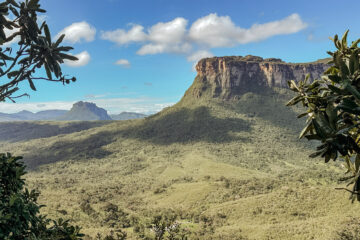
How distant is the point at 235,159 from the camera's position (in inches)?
3696

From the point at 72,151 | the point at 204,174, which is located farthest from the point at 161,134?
the point at 204,174

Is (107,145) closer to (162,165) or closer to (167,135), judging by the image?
(167,135)

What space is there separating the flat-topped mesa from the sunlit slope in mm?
7731

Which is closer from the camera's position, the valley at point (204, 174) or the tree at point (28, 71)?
the tree at point (28, 71)

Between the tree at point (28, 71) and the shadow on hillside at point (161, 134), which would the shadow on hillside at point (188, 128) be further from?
the tree at point (28, 71)

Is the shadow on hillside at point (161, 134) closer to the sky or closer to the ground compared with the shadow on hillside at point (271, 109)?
closer to the ground

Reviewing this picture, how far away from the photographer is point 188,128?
5015 inches

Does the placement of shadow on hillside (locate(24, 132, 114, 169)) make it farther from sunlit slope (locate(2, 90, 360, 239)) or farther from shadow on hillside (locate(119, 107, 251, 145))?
shadow on hillside (locate(119, 107, 251, 145))

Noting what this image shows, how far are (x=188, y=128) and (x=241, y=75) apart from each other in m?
58.8

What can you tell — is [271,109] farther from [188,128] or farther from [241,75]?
[188,128]

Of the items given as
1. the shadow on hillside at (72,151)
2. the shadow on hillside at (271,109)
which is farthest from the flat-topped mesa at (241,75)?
the shadow on hillside at (72,151)

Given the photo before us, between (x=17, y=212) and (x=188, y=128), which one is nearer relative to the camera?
(x=17, y=212)

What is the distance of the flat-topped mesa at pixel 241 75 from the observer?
15538 cm

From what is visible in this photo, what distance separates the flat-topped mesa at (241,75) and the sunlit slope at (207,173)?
7731mm
